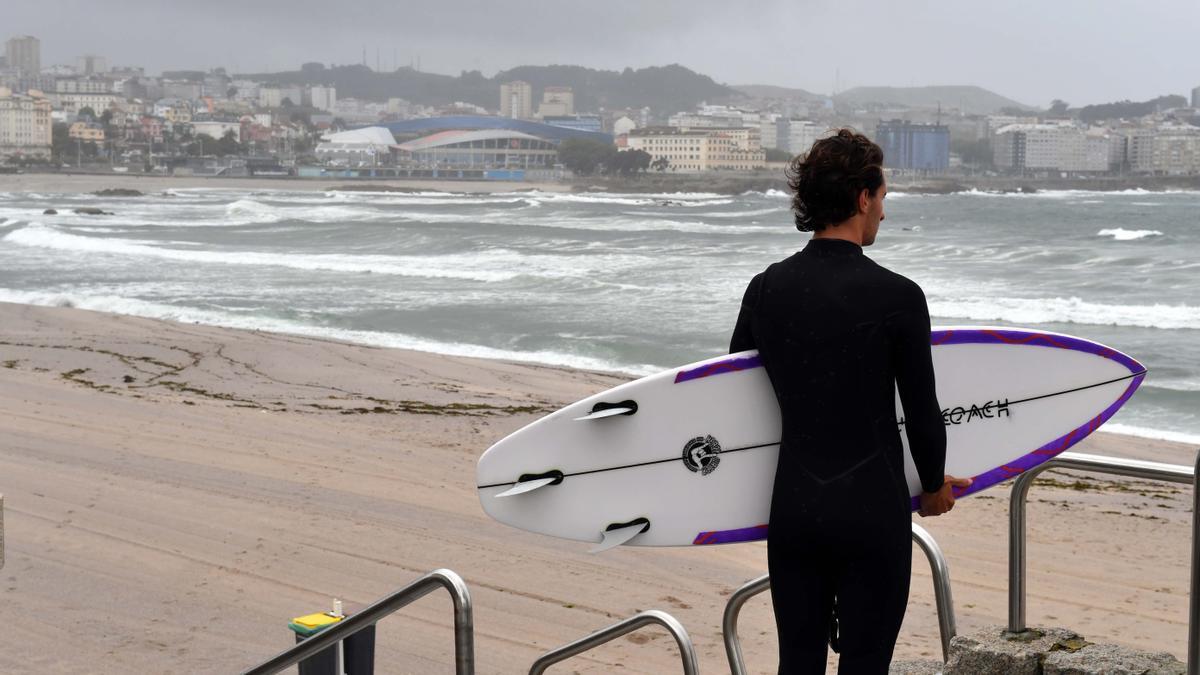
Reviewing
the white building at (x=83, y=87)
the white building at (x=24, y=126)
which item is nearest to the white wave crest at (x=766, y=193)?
the white building at (x=24, y=126)

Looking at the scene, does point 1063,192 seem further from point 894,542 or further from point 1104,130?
point 894,542

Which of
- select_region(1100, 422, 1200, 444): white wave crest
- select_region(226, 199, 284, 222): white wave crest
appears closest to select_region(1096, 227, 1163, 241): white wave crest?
select_region(226, 199, 284, 222): white wave crest

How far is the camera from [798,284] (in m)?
1.92

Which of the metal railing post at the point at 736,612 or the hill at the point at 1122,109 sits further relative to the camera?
the hill at the point at 1122,109

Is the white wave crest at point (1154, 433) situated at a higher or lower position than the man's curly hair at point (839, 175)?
lower

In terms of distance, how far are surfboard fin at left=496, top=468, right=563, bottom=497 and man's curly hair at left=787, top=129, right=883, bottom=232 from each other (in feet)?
2.42

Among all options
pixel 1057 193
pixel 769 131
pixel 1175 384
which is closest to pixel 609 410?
pixel 1175 384

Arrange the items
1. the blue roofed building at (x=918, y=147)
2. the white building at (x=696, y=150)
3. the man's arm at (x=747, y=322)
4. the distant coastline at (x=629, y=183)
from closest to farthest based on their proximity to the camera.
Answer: the man's arm at (x=747, y=322) < the distant coastline at (x=629, y=183) < the white building at (x=696, y=150) < the blue roofed building at (x=918, y=147)

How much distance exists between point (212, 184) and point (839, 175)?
312 ft

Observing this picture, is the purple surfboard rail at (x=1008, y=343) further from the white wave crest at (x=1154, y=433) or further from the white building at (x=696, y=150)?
the white building at (x=696, y=150)

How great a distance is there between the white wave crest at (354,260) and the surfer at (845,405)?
21502mm

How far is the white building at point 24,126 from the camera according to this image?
115125mm

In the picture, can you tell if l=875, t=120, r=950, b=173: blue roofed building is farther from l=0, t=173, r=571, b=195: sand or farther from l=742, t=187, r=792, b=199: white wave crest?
l=0, t=173, r=571, b=195: sand

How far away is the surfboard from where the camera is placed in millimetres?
2301
